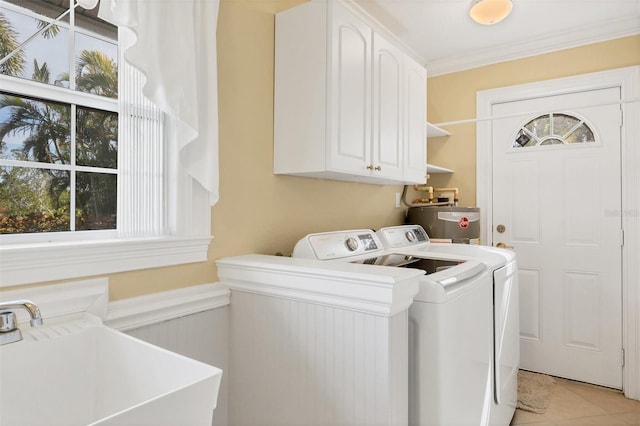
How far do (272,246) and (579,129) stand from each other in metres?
2.44

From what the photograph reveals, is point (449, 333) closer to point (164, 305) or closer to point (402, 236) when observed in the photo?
point (164, 305)

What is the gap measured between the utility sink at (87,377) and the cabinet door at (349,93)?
1.10 m

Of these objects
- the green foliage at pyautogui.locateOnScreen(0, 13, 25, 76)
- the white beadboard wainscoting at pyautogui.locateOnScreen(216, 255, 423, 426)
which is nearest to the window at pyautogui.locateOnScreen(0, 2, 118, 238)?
the green foliage at pyautogui.locateOnScreen(0, 13, 25, 76)

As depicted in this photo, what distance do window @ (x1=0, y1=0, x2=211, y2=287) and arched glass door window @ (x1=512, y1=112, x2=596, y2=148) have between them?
2610 mm

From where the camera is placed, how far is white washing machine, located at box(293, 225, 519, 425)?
Answer: 1.38 metres

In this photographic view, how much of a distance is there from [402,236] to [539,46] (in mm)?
1826

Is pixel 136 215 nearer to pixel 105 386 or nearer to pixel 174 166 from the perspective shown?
pixel 174 166

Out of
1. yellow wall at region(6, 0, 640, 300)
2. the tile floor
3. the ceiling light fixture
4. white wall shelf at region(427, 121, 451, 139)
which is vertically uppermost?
the ceiling light fixture

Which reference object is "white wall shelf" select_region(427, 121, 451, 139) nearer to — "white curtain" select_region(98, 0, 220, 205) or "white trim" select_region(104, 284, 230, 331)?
"white curtain" select_region(98, 0, 220, 205)

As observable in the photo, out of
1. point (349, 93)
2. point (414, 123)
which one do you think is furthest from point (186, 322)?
point (414, 123)

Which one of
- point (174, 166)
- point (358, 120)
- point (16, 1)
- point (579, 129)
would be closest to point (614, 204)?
point (579, 129)

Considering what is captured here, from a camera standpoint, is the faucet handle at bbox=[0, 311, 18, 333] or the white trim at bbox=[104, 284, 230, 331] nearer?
the faucet handle at bbox=[0, 311, 18, 333]

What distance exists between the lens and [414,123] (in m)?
2.50

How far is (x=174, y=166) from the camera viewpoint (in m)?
1.50
